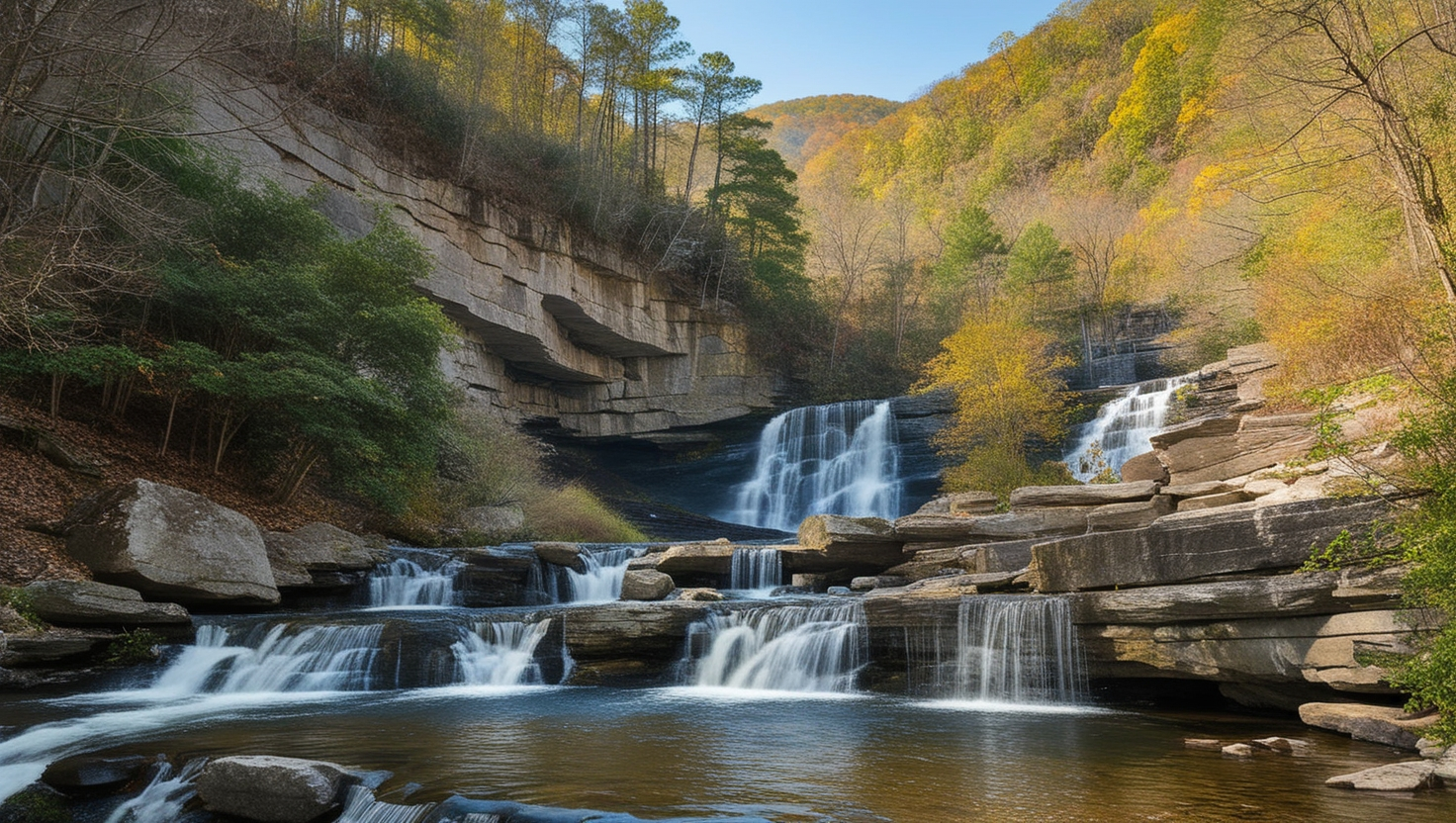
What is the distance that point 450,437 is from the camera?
→ 647 inches

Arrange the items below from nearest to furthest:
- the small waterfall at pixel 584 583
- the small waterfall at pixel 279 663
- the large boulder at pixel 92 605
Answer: the large boulder at pixel 92 605 < the small waterfall at pixel 279 663 < the small waterfall at pixel 584 583

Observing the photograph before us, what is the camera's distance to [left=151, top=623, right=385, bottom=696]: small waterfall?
356 inches

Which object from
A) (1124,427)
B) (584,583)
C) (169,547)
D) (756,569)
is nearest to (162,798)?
(169,547)

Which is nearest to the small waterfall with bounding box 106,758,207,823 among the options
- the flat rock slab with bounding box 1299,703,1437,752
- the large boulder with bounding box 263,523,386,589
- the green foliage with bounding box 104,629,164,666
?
the green foliage with bounding box 104,629,164,666

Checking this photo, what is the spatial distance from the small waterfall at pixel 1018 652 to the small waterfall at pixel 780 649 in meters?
1.24

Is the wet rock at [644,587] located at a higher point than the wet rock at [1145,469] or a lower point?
lower

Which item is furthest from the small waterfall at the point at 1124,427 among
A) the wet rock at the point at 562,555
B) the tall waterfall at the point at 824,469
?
the wet rock at the point at 562,555

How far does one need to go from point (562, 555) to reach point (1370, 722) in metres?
12.2

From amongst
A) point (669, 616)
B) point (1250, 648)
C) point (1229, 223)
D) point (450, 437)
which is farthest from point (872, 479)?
point (1250, 648)

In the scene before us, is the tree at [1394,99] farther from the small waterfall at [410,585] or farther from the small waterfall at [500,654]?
the small waterfall at [410,585]

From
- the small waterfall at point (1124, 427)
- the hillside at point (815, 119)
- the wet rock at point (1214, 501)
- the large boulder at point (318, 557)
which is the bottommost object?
the large boulder at point (318, 557)

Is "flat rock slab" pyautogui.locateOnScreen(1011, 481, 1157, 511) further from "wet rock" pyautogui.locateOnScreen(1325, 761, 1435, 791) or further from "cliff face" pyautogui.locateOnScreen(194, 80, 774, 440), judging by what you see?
"cliff face" pyautogui.locateOnScreen(194, 80, 774, 440)

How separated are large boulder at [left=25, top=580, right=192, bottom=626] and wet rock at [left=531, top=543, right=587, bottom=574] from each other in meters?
6.69

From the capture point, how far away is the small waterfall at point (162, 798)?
16.7ft
